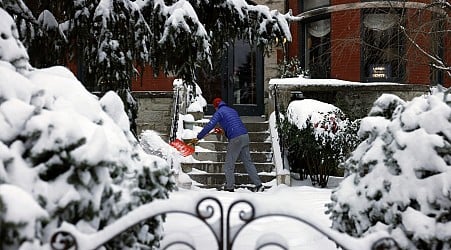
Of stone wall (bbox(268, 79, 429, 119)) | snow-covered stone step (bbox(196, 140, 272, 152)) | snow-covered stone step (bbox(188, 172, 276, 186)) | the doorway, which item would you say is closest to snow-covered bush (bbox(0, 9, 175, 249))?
snow-covered stone step (bbox(188, 172, 276, 186))

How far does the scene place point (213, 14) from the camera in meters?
6.62

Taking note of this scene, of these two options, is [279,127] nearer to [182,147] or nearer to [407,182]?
[182,147]

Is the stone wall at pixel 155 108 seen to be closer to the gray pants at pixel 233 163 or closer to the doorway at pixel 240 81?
the doorway at pixel 240 81

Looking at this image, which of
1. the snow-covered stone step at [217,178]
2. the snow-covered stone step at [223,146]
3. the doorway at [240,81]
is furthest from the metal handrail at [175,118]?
the doorway at [240,81]

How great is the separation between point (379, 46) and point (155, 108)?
22.2ft

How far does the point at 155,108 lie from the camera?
1463 centimetres

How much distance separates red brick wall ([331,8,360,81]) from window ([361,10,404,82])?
0.24 m

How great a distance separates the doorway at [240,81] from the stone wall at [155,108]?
1.87 meters

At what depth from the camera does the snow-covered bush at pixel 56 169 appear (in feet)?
6.46

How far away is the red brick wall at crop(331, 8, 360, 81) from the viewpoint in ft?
49.1

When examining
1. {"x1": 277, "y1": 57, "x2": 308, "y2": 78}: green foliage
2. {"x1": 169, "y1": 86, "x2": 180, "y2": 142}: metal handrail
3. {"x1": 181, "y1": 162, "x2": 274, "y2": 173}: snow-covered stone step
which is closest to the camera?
{"x1": 181, "y1": 162, "x2": 274, "y2": 173}: snow-covered stone step

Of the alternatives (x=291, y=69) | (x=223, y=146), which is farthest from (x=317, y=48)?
(x=223, y=146)

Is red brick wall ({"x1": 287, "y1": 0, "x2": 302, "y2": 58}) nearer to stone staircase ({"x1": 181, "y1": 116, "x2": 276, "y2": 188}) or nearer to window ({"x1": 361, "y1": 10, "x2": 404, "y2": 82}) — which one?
window ({"x1": 361, "y1": 10, "x2": 404, "y2": 82})

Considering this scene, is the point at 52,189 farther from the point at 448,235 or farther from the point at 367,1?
the point at 367,1
